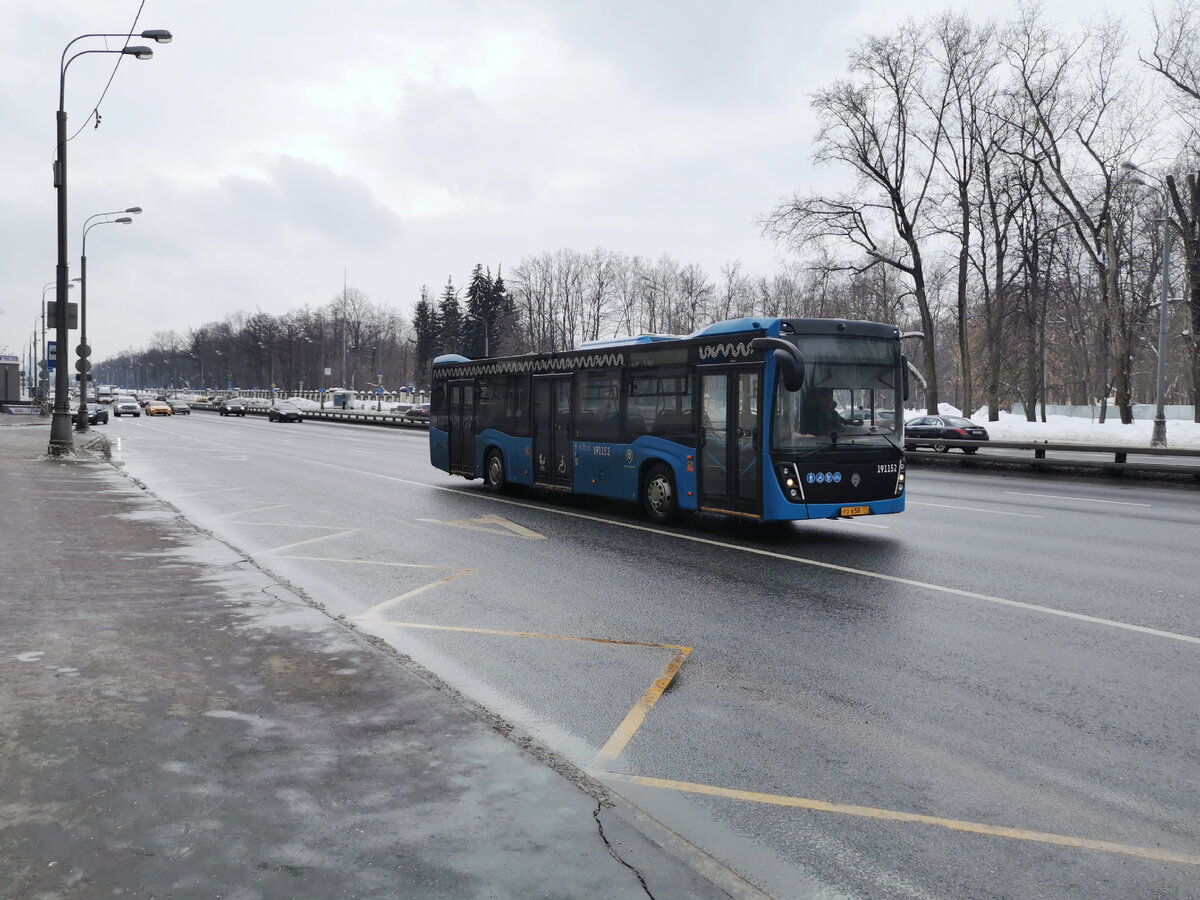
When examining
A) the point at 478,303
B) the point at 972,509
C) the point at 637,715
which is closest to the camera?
the point at 637,715

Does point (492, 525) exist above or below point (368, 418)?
below

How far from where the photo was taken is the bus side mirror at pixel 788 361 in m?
11.4

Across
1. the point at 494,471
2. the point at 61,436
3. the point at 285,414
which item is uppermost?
the point at 285,414

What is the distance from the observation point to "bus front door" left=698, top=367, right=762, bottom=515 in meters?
12.2

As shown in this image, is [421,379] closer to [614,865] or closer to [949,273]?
[949,273]

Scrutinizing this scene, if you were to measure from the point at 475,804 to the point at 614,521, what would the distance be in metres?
10.3

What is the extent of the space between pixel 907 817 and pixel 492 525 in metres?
9.90

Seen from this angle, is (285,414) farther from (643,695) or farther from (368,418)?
(643,695)

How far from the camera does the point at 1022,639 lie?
277 inches

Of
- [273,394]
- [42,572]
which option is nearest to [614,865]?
[42,572]

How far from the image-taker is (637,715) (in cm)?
536

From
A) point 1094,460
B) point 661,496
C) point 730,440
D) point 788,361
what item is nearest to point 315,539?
point 661,496

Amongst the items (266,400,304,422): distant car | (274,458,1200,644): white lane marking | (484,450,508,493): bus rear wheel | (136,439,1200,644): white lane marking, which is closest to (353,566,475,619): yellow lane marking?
(136,439,1200,644): white lane marking

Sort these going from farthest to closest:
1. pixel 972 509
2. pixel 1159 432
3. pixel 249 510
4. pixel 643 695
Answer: pixel 1159 432
pixel 972 509
pixel 249 510
pixel 643 695
